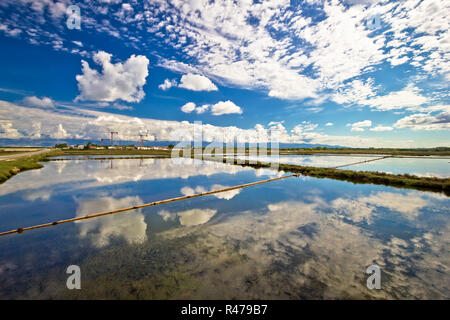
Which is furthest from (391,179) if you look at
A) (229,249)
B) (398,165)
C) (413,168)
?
(398,165)

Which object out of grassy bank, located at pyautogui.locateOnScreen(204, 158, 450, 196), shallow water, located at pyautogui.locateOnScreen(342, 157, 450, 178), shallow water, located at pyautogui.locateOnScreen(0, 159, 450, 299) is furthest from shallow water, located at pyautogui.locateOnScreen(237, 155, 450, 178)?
shallow water, located at pyautogui.locateOnScreen(0, 159, 450, 299)

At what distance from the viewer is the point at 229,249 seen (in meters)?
6.86

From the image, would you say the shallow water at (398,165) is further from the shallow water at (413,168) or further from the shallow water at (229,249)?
the shallow water at (229,249)

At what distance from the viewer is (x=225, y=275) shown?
541 cm

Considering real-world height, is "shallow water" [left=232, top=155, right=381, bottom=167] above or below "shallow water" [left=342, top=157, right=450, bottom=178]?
above

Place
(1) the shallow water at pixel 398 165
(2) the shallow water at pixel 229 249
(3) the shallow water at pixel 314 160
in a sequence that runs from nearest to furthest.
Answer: (2) the shallow water at pixel 229 249 → (1) the shallow water at pixel 398 165 → (3) the shallow water at pixel 314 160

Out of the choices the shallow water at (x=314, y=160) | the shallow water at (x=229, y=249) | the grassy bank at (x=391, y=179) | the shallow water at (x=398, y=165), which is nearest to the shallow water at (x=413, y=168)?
the shallow water at (x=398, y=165)

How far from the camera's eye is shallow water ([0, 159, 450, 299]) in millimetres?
4918

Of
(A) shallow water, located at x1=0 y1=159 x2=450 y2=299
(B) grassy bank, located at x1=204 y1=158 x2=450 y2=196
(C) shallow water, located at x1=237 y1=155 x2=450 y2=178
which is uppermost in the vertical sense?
(C) shallow water, located at x1=237 y1=155 x2=450 y2=178

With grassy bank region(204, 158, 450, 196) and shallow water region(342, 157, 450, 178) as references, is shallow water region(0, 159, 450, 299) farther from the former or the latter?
shallow water region(342, 157, 450, 178)

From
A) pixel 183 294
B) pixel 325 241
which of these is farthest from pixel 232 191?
pixel 183 294

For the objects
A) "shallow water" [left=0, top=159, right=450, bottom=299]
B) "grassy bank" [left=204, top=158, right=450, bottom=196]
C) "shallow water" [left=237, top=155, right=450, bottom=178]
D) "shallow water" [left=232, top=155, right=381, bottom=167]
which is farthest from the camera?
"shallow water" [left=232, top=155, right=381, bottom=167]

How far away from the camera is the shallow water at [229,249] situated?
194 inches

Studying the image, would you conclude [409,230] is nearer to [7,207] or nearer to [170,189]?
[170,189]
